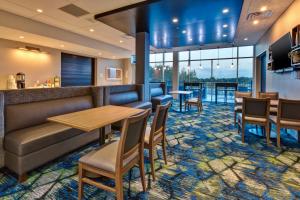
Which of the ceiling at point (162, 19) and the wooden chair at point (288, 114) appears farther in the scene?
the ceiling at point (162, 19)

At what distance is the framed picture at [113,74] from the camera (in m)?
10.2

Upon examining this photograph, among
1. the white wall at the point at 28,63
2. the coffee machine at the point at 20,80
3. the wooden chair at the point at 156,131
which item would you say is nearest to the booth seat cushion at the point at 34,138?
the wooden chair at the point at 156,131

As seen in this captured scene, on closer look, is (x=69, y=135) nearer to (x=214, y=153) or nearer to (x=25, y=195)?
(x=25, y=195)

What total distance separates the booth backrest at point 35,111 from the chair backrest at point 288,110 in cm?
371

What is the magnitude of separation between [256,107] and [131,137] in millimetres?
2905

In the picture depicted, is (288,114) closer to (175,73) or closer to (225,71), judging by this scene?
(225,71)

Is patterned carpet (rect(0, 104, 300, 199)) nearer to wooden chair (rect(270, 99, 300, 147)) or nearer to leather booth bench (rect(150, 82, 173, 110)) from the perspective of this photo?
wooden chair (rect(270, 99, 300, 147))

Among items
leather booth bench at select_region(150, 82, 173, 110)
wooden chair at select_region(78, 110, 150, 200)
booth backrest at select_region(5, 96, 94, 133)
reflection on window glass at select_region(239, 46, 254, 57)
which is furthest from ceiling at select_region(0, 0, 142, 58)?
reflection on window glass at select_region(239, 46, 254, 57)

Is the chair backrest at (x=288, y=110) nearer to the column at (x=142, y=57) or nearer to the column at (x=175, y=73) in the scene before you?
the column at (x=142, y=57)

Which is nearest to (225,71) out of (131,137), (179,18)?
(179,18)

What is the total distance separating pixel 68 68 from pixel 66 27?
271 cm

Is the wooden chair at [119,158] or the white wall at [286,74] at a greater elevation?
the white wall at [286,74]

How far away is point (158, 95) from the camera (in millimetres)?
7688

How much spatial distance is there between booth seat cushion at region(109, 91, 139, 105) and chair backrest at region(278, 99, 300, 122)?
142 inches
